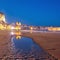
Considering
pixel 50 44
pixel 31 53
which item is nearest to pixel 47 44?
pixel 50 44

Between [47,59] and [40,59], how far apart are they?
0.42 m

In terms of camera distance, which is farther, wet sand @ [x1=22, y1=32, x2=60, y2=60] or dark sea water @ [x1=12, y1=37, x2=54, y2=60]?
wet sand @ [x1=22, y1=32, x2=60, y2=60]

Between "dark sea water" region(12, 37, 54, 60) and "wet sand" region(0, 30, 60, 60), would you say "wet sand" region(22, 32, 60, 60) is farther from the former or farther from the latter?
"dark sea water" region(12, 37, 54, 60)

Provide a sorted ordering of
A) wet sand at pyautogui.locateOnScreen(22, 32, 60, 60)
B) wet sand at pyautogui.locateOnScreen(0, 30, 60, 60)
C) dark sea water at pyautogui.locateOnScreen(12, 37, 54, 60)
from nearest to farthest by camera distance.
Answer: dark sea water at pyautogui.locateOnScreen(12, 37, 54, 60), wet sand at pyautogui.locateOnScreen(0, 30, 60, 60), wet sand at pyautogui.locateOnScreen(22, 32, 60, 60)

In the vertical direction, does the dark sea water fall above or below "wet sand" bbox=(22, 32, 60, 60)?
below

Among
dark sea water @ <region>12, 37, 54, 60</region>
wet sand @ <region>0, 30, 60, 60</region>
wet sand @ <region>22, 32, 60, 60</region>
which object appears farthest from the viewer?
wet sand @ <region>22, 32, 60, 60</region>

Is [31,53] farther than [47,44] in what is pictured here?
No

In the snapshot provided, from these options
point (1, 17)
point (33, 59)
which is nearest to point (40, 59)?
point (33, 59)

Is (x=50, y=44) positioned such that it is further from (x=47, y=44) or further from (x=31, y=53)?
(x=31, y=53)

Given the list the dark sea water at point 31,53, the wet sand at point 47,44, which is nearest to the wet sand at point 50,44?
the wet sand at point 47,44

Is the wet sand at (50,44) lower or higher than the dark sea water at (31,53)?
higher

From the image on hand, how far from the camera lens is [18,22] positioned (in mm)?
167625

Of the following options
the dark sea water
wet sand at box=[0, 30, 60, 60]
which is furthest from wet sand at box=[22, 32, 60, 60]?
the dark sea water

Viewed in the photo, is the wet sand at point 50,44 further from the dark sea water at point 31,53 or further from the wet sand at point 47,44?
the dark sea water at point 31,53
